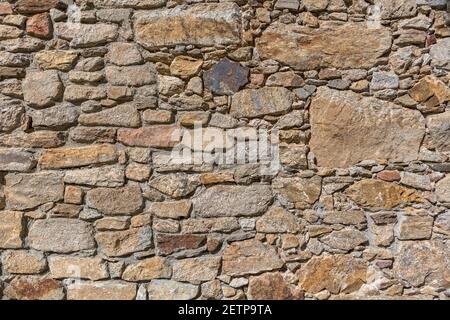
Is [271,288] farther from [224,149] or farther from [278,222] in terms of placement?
[224,149]

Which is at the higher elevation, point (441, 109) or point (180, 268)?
point (441, 109)

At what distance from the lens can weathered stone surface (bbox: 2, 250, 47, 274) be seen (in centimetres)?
232

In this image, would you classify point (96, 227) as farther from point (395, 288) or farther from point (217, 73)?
point (395, 288)

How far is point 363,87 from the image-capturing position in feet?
7.56

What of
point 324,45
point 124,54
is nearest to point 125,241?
point 124,54

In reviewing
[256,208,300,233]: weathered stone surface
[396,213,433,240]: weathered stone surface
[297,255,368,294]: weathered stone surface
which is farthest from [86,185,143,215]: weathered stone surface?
[396,213,433,240]: weathered stone surface

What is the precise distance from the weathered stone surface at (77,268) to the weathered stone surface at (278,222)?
0.81 m

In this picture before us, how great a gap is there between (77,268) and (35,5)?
1.33 m

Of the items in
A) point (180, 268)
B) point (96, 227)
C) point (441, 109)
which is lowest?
point (180, 268)

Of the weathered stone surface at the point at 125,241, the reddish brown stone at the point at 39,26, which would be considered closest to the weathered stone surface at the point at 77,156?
the weathered stone surface at the point at 125,241

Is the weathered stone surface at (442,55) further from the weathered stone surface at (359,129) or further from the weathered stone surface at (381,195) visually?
the weathered stone surface at (381,195)

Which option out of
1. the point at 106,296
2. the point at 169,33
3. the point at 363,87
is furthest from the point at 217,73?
the point at 106,296

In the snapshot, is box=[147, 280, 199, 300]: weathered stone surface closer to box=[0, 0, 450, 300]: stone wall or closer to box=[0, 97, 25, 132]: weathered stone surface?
box=[0, 0, 450, 300]: stone wall

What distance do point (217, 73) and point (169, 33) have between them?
0.32m
